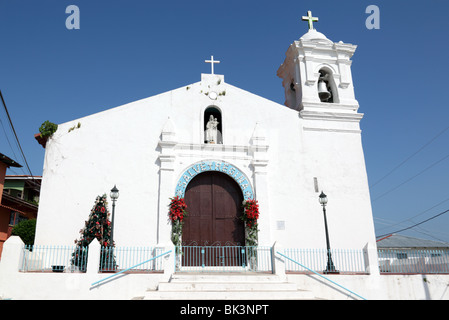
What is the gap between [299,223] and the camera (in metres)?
15.6

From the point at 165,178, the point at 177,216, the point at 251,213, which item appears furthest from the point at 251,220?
the point at 165,178

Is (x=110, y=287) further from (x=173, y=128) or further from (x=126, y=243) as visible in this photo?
(x=173, y=128)

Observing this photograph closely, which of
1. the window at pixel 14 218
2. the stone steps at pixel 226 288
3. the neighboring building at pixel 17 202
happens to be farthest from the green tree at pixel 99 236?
the window at pixel 14 218

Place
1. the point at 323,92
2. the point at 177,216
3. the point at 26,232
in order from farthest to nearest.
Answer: the point at 26,232, the point at 323,92, the point at 177,216

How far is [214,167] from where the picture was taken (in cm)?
1574

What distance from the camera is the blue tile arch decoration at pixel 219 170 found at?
15419 millimetres

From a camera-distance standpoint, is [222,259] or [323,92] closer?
[222,259]

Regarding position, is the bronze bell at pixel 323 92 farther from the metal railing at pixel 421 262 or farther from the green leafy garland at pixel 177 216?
the green leafy garland at pixel 177 216

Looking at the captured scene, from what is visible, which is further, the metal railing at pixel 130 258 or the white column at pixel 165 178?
the white column at pixel 165 178

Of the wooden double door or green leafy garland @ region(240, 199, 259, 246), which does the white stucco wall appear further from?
the wooden double door

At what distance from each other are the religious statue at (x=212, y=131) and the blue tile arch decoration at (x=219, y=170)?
1200mm

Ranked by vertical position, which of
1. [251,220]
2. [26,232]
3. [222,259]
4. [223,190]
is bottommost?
[222,259]

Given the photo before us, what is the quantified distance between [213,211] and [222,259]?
1.93 m

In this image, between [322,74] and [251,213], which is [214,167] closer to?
[251,213]
